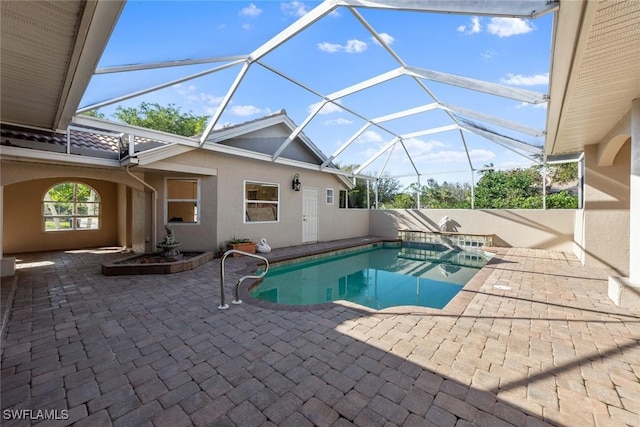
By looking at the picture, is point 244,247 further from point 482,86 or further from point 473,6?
point 473,6

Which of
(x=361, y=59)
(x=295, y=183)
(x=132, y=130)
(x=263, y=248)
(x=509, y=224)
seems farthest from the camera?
(x=509, y=224)

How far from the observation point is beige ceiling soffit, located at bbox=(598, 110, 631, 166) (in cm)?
516

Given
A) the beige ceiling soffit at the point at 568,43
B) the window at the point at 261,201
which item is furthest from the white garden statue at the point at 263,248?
the beige ceiling soffit at the point at 568,43

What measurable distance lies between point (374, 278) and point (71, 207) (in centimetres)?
1129

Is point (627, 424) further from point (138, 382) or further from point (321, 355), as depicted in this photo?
point (138, 382)

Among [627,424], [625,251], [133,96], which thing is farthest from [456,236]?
[133,96]

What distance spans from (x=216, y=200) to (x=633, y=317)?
30.3 feet

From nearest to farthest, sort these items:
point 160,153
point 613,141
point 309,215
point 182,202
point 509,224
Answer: point 613,141 < point 160,153 < point 182,202 < point 509,224 < point 309,215

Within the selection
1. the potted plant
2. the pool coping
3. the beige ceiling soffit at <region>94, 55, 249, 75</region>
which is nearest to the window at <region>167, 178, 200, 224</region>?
the potted plant

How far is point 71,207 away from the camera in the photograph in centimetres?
1015

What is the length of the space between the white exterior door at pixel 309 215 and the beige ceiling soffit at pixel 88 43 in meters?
8.27

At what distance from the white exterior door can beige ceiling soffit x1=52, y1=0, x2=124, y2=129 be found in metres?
8.27

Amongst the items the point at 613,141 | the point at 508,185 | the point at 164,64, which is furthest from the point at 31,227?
the point at 508,185

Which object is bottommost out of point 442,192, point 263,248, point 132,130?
point 263,248
